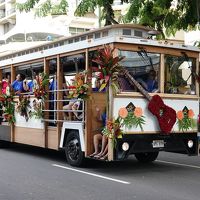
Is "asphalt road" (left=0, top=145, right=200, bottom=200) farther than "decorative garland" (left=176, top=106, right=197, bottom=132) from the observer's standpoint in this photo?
No

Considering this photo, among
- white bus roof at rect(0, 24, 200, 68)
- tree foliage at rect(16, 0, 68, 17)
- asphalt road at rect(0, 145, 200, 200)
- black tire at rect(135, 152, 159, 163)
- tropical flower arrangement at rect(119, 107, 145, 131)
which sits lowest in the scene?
asphalt road at rect(0, 145, 200, 200)

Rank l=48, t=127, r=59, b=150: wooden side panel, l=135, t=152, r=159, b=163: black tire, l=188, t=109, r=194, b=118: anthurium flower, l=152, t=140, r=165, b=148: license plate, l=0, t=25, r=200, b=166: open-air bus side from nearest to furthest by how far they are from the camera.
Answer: l=0, t=25, r=200, b=166: open-air bus side
l=152, t=140, r=165, b=148: license plate
l=188, t=109, r=194, b=118: anthurium flower
l=48, t=127, r=59, b=150: wooden side panel
l=135, t=152, r=159, b=163: black tire

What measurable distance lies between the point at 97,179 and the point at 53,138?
286 centimetres

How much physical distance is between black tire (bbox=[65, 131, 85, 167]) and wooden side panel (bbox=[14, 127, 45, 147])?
144cm

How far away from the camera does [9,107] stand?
14.4 m

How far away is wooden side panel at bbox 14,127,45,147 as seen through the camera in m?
12.8

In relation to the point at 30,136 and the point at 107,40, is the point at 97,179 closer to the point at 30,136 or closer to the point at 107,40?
the point at 107,40

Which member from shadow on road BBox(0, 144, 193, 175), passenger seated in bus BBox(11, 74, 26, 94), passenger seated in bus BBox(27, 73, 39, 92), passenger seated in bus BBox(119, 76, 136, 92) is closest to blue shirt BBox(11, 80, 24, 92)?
passenger seated in bus BBox(11, 74, 26, 94)

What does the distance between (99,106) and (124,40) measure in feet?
5.46

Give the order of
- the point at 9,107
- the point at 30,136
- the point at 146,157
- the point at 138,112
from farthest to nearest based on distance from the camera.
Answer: the point at 9,107 → the point at 30,136 → the point at 146,157 → the point at 138,112

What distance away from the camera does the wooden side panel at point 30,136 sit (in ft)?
41.9

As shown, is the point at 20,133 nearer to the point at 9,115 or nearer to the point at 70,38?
the point at 9,115

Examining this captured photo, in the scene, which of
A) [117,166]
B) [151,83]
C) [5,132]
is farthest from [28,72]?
[151,83]

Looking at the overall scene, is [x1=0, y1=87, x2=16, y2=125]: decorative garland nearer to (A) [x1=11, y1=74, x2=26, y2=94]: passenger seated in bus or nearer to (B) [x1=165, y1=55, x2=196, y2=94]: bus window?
(A) [x1=11, y1=74, x2=26, y2=94]: passenger seated in bus
